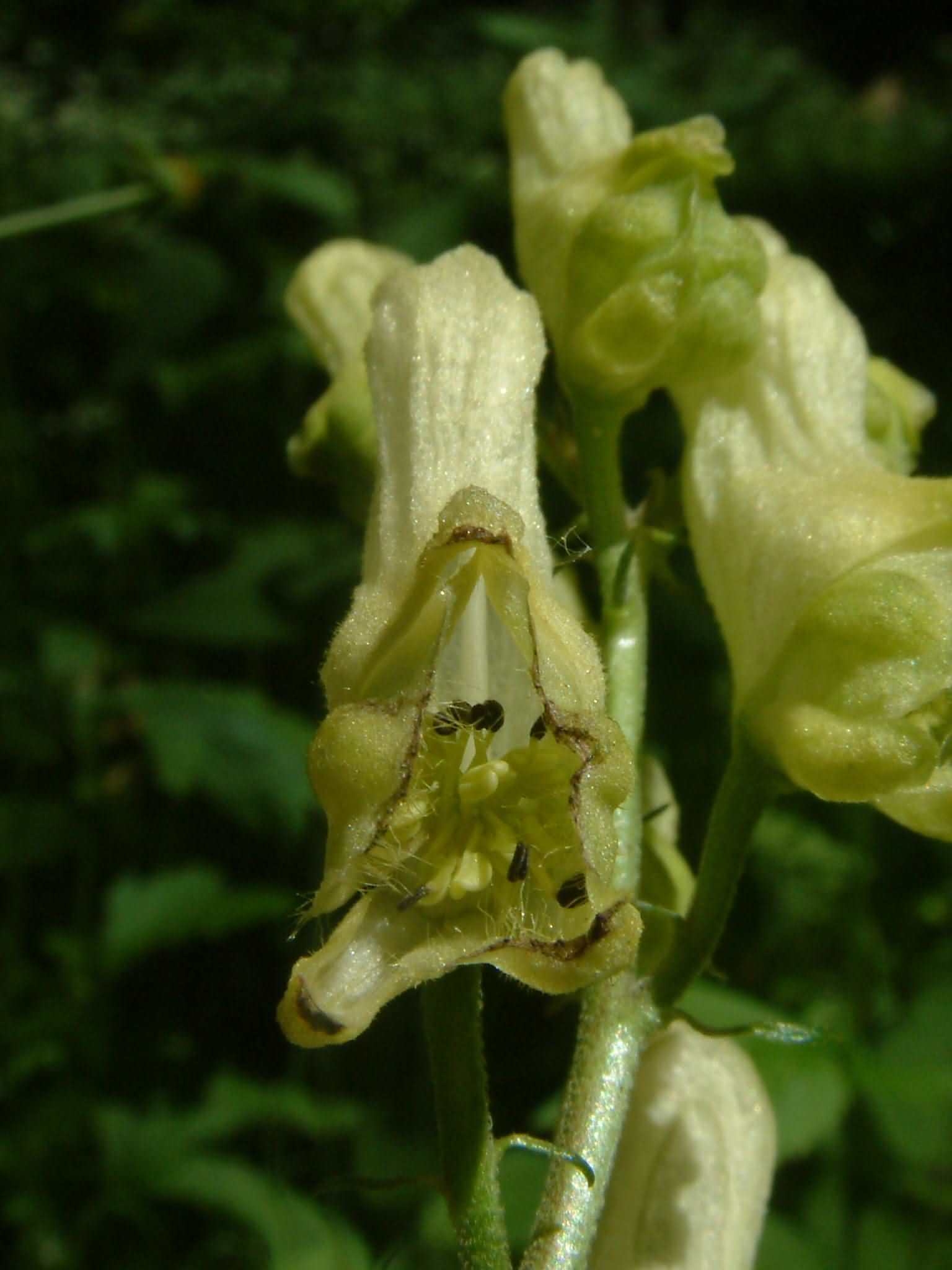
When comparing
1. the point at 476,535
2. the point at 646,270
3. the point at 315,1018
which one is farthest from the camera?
the point at 646,270

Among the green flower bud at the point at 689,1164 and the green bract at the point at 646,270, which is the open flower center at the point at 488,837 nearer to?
the green bract at the point at 646,270

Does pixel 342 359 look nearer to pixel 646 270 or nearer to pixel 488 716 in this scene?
pixel 646 270

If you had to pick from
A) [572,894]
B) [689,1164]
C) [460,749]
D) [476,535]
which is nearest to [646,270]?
[476,535]

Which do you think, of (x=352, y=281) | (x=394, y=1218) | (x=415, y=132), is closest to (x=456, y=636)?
(x=352, y=281)

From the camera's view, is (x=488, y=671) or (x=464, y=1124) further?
(x=488, y=671)

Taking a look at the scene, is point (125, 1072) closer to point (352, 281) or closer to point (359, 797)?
point (352, 281)

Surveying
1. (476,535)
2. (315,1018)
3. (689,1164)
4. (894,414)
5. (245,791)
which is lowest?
(245,791)

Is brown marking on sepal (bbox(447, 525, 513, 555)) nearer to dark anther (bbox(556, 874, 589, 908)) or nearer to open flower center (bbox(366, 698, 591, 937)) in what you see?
open flower center (bbox(366, 698, 591, 937))
